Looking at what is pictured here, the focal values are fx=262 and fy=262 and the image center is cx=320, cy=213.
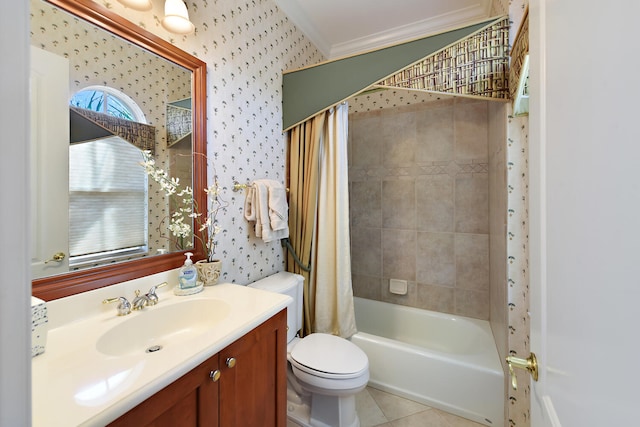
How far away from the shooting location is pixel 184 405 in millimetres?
727

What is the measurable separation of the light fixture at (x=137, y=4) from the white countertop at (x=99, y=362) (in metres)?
1.14

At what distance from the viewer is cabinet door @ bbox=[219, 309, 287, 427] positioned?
0.87 m

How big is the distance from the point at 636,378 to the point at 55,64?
158 cm

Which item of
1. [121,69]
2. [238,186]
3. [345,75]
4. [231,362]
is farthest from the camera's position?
[345,75]

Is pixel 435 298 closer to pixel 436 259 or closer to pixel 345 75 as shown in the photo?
pixel 436 259

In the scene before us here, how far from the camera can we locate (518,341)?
1.37 m

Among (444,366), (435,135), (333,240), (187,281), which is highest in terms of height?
(435,135)

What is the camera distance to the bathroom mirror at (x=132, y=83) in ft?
3.02

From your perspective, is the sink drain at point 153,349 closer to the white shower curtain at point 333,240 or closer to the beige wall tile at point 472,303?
the white shower curtain at point 333,240

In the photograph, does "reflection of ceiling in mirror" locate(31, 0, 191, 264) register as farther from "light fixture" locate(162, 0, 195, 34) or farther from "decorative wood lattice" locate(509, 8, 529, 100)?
"decorative wood lattice" locate(509, 8, 529, 100)

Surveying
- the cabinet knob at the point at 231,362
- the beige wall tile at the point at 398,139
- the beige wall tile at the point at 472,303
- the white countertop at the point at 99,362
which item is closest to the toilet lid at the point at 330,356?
the white countertop at the point at 99,362

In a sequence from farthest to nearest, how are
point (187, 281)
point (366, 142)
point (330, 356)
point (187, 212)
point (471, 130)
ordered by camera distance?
point (366, 142)
point (471, 130)
point (330, 356)
point (187, 212)
point (187, 281)

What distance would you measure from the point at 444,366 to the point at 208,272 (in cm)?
155

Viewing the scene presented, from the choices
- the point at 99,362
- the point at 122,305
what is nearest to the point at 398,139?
the point at 122,305
